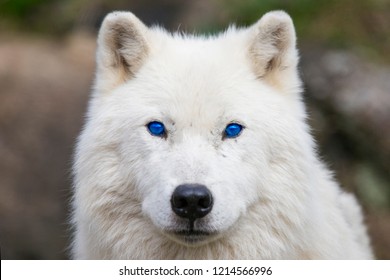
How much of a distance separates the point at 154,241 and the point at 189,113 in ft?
3.18

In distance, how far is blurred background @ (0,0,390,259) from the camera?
1084cm

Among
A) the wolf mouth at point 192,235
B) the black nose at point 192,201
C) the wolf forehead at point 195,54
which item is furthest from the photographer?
the wolf forehead at point 195,54

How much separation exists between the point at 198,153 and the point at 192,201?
38 cm

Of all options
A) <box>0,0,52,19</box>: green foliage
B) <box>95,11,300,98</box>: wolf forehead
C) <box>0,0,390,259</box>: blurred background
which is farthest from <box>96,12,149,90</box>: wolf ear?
<box>0,0,52,19</box>: green foliage

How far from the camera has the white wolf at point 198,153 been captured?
469 cm

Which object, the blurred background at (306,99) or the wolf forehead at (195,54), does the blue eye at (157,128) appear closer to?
the wolf forehead at (195,54)

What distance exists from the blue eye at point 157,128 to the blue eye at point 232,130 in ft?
1.44

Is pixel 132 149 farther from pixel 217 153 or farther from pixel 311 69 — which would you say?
pixel 311 69

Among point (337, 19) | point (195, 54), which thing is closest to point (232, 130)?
point (195, 54)

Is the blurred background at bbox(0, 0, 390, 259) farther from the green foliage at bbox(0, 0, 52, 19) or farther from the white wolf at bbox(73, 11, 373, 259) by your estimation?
the white wolf at bbox(73, 11, 373, 259)

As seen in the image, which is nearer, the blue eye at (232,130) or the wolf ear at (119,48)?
the blue eye at (232,130)

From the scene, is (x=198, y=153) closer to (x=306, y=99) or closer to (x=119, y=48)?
(x=119, y=48)

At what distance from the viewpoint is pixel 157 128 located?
4934 mm

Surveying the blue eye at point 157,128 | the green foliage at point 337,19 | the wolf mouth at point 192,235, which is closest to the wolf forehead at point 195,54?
the blue eye at point 157,128
